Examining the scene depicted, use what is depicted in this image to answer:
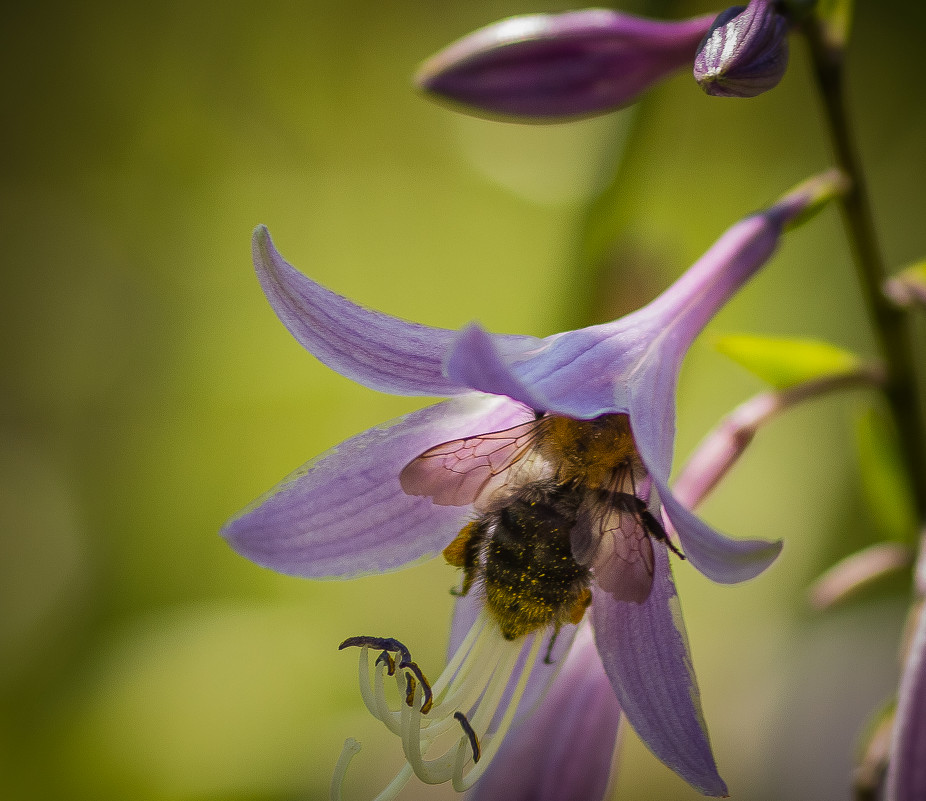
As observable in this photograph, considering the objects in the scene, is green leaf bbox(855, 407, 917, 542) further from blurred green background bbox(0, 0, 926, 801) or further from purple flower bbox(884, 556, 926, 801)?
blurred green background bbox(0, 0, 926, 801)

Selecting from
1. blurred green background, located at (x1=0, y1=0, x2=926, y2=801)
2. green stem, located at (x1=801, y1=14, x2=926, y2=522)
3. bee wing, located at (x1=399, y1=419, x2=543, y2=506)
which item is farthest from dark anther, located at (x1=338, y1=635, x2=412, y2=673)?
blurred green background, located at (x1=0, y1=0, x2=926, y2=801)

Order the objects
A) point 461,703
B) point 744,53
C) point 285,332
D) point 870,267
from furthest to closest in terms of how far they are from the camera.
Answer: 1. point 285,332
2. point 870,267
3. point 461,703
4. point 744,53

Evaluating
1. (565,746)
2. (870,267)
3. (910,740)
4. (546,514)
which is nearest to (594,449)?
(546,514)

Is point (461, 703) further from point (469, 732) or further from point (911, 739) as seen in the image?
point (911, 739)

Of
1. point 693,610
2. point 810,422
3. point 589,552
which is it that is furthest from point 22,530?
point 810,422

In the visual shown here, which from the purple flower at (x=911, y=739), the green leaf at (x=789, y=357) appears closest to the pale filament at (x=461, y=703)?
the purple flower at (x=911, y=739)

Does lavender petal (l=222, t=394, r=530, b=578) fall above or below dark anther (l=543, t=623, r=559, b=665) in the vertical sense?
above
